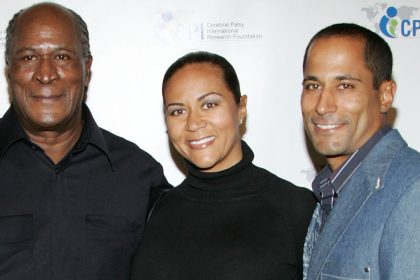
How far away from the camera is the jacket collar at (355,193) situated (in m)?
1.48

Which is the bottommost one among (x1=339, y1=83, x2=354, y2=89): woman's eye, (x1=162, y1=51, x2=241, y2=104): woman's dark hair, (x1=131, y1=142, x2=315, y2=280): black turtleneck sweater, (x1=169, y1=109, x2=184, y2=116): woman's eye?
(x1=131, y1=142, x2=315, y2=280): black turtleneck sweater

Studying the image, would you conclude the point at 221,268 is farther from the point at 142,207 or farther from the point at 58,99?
the point at 58,99

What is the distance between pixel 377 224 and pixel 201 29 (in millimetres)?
1520

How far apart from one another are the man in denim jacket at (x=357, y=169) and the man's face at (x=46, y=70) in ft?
2.84

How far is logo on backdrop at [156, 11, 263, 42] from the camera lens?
8.54 ft

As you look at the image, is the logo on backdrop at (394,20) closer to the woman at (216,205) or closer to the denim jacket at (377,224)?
the woman at (216,205)

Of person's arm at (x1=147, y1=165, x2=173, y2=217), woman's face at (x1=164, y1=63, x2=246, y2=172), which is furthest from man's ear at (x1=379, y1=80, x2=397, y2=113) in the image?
person's arm at (x1=147, y1=165, x2=173, y2=217)

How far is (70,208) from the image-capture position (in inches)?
75.5

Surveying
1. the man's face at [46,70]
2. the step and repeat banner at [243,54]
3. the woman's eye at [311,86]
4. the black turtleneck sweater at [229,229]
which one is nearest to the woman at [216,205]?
the black turtleneck sweater at [229,229]

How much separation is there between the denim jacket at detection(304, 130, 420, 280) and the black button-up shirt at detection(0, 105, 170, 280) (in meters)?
0.74

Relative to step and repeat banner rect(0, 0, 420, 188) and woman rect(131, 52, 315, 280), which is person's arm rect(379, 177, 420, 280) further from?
step and repeat banner rect(0, 0, 420, 188)

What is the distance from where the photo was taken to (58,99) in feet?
6.29

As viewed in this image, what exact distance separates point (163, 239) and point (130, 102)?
1.00 m

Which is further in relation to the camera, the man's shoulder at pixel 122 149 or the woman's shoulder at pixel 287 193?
the man's shoulder at pixel 122 149
